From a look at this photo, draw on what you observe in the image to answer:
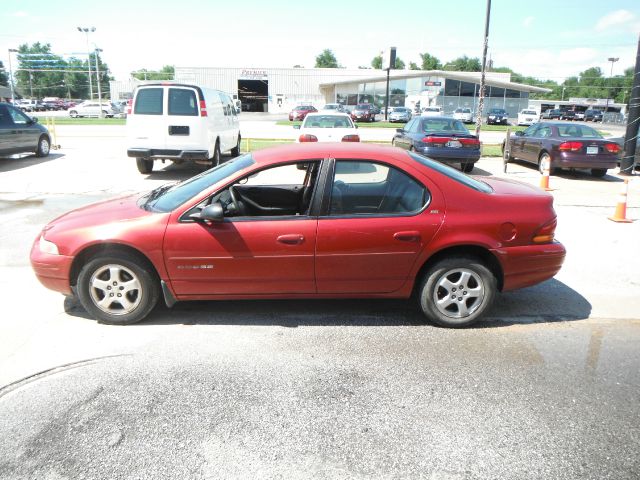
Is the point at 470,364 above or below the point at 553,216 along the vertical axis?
below

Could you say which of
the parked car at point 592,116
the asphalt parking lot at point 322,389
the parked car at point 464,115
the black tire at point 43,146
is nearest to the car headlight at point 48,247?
the asphalt parking lot at point 322,389

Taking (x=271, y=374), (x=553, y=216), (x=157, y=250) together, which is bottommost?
(x=271, y=374)

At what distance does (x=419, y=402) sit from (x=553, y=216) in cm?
229

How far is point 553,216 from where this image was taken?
178 inches

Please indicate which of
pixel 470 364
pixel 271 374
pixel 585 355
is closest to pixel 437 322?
pixel 470 364

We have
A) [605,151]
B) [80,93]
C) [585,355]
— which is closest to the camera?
[585,355]

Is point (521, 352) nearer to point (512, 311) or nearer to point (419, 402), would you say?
point (512, 311)

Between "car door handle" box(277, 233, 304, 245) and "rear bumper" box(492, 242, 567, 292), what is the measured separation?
1.65 meters

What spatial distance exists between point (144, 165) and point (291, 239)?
402 inches

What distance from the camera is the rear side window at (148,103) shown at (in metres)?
11.8

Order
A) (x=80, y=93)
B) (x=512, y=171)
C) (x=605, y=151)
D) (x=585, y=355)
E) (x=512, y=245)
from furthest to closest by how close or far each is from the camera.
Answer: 1. (x=80, y=93)
2. (x=512, y=171)
3. (x=605, y=151)
4. (x=512, y=245)
5. (x=585, y=355)

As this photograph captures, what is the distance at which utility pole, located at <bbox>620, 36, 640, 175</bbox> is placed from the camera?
14.4 meters

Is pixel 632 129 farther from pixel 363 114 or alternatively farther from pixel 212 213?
pixel 363 114

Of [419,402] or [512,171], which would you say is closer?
[419,402]
